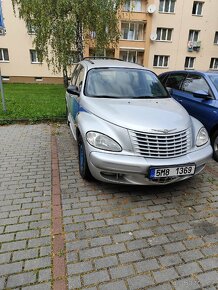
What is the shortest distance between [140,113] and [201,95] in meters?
2.19

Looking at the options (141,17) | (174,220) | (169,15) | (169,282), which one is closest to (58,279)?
(169,282)

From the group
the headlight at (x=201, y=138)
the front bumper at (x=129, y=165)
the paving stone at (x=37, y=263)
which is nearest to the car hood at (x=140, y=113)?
the headlight at (x=201, y=138)

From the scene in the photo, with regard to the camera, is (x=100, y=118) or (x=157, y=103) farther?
(x=157, y=103)

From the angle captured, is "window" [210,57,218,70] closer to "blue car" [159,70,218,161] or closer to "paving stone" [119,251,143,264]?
"blue car" [159,70,218,161]

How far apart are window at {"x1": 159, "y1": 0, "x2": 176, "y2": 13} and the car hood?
2263cm

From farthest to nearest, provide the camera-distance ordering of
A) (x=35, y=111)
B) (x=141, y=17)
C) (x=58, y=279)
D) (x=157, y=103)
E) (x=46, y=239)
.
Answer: (x=141, y=17), (x=35, y=111), (x=157, y=103), (x=46, y=239), (x=58, y=279)

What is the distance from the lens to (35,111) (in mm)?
8383

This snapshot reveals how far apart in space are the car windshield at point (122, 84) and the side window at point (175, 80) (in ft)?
5.12

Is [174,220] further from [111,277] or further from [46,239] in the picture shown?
[46,239]

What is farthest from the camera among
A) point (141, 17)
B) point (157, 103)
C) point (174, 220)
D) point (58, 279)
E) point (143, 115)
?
point (141, 17)

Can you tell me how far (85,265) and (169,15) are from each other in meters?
25.4

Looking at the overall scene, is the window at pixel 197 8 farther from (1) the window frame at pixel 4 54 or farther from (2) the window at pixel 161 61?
(1) the window frame at pixel 4 54

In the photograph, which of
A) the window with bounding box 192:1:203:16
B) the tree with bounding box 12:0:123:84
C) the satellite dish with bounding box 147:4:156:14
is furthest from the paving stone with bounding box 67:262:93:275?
the window with bounding box 192:1:203:16

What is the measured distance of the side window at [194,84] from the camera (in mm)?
5131
